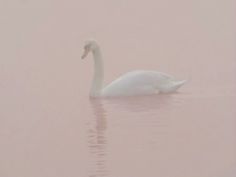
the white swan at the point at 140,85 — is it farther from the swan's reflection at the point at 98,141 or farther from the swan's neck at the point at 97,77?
the swan's reflection at the point at 98,141

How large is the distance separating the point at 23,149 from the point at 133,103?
1.54 metres

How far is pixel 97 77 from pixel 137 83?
16.2 inches

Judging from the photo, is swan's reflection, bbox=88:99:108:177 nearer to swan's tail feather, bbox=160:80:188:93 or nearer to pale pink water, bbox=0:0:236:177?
pale pink water, bbox=0:0:236:177

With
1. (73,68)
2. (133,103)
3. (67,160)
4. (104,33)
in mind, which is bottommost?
(67,160)

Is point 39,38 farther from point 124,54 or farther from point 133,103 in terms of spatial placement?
point 133,103

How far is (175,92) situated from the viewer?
6344 mm

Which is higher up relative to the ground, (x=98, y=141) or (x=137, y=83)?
(x=137, y=83)

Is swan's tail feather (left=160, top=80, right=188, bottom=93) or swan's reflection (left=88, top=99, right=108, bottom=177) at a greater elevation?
swan's tail feather (left=160, top=80, right=188, bottom=93)

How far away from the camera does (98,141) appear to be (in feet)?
15.2

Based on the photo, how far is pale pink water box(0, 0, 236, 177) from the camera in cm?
414

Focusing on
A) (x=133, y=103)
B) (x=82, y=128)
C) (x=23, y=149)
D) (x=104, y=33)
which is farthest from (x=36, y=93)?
(x=104, y=33)

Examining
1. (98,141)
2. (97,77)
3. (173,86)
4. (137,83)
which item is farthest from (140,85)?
(98,141)

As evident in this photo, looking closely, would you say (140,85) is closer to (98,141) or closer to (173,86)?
(173,86)

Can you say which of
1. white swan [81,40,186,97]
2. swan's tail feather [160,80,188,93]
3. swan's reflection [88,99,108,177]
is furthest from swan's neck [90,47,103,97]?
swan's tail feather [160,80,188,93]
